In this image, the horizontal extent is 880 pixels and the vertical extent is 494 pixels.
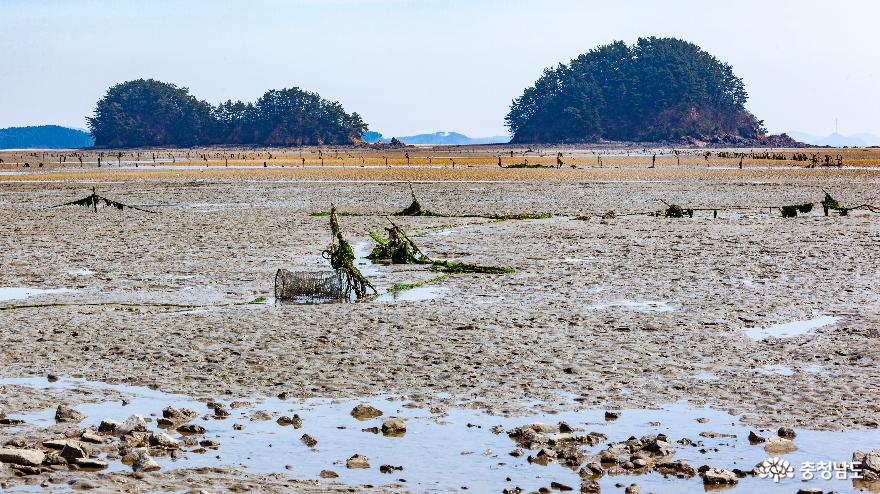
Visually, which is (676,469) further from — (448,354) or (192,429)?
(448,354)

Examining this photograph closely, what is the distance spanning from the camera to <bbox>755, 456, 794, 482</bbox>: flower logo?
7832mm

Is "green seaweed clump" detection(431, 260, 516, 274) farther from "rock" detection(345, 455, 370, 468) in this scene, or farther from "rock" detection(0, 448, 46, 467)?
"rock" detection(0, 448, 46, 467)

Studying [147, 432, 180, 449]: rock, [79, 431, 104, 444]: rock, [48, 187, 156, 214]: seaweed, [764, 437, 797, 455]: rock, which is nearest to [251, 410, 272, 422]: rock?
[147, 432, 180, 449]: rock

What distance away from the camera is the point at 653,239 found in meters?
24.3

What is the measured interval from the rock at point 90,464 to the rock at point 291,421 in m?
1.66

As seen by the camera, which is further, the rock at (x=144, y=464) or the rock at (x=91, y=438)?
the rock at (x=91, y=438)

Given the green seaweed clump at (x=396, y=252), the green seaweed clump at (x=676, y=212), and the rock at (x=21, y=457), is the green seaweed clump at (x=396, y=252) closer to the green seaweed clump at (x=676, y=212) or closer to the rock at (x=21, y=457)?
the green seaweed clump at (x=676, y=212)

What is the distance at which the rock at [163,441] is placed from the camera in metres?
8.45

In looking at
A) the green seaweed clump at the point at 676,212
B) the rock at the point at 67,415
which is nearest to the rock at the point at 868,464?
the rock at the point at 67,415

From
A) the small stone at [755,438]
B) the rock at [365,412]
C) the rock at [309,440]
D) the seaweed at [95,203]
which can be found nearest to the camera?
the small stone at [755,438]

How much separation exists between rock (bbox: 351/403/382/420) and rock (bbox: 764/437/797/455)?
10.3 feet

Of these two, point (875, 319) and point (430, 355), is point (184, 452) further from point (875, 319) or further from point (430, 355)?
point (875, 319)

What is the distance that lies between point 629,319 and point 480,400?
14.8ft

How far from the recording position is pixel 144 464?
7.92 meters
